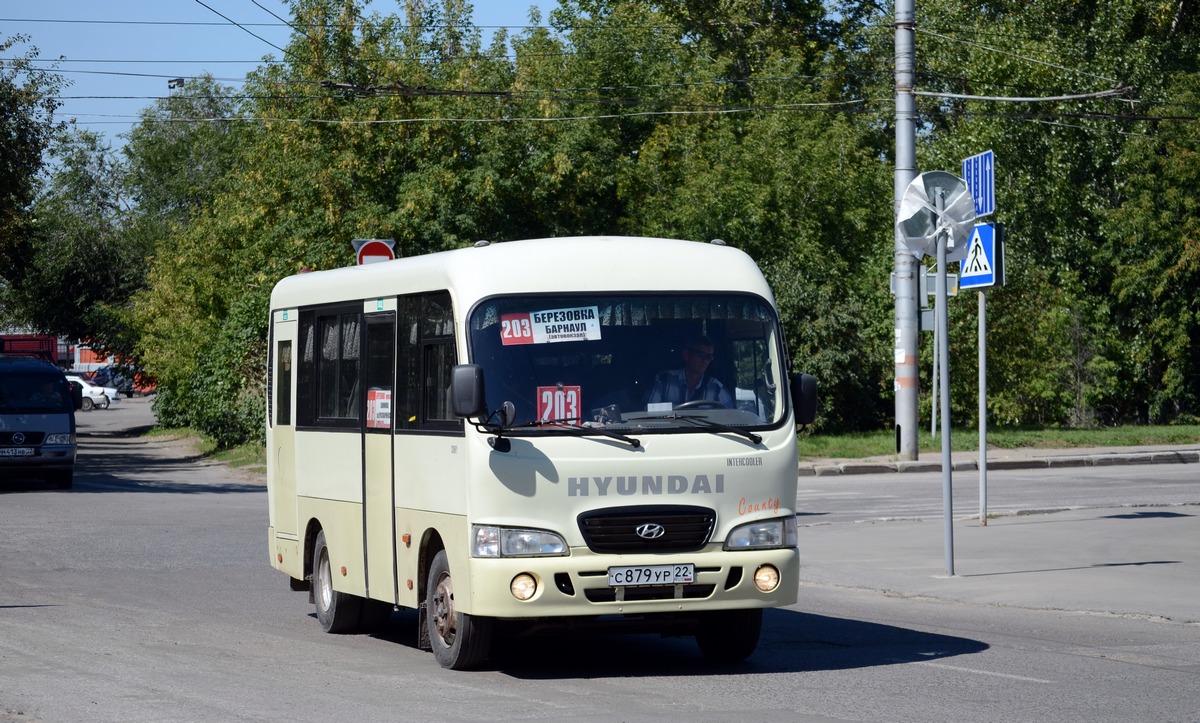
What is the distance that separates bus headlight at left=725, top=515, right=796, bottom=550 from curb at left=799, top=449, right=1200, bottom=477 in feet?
63.7

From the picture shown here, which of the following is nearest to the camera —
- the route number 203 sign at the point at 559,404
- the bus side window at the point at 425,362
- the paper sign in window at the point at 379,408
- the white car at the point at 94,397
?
the route number 203 sign at the point at 559,404

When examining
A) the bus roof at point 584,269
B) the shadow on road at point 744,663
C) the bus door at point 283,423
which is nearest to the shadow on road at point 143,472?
the bus door at point 283,423

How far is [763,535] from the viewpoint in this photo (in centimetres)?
937

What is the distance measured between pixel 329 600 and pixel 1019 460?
804 inches

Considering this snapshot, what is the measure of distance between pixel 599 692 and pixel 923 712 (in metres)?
1.79

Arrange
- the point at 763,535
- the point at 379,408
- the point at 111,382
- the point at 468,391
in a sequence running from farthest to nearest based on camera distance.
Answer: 1. the point at 111,382
2. the point at 379,408
3. the point at 763,535
4. the point at 468,391

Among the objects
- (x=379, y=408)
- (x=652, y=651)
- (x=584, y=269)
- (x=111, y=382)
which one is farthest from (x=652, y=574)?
(x=111, y=382)

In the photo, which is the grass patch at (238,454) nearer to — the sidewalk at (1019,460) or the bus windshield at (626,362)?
the sidewalk at (1019,460)

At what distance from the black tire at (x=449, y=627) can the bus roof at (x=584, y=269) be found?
162 cm

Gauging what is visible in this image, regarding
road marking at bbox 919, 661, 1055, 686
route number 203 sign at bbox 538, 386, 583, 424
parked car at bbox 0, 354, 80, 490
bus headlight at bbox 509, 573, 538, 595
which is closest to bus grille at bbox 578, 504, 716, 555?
bus headlight at bbox 509, 573, 538, 595

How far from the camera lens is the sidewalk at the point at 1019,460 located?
95.0ft

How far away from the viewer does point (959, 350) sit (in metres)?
38.4

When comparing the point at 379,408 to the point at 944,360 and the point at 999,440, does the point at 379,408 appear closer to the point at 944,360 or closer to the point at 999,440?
the point at 944,360

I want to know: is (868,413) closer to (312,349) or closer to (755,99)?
(755,99)
